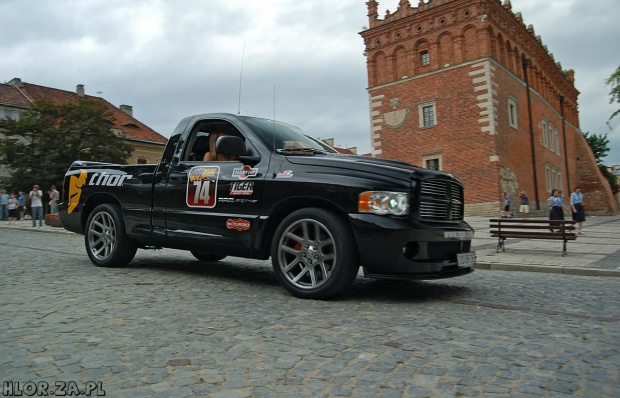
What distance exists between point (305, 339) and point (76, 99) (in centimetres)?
5608

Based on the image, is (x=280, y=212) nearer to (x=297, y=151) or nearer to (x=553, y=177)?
(x=297, y=151)

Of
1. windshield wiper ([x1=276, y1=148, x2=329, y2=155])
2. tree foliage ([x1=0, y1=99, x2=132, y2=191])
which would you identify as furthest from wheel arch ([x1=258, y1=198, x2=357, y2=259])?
tree foliage ([x1=0, y1=99, x2=132, y2=191])

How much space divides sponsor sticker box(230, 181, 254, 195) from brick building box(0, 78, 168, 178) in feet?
144

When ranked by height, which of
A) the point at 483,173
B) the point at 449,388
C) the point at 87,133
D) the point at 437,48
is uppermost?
the point at 437,48

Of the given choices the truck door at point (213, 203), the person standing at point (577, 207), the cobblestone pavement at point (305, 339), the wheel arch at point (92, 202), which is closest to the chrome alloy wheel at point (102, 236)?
the wheel arch at point (92, 202)

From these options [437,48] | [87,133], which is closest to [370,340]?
[437,48]

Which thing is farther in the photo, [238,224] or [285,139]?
[285,139]

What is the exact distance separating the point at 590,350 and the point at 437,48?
29.6m

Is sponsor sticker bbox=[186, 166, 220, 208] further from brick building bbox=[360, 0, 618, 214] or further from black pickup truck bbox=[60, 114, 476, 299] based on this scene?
brick building bbox=[360, 0, 618, 214]

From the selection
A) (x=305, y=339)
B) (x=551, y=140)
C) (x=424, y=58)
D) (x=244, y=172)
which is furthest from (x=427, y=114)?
(x=305, y=339)

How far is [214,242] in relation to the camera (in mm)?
5223

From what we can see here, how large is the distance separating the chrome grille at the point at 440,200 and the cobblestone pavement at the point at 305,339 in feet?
2.75

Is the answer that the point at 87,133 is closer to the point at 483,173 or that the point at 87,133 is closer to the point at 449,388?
the point at 483,173

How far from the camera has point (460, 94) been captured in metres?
29.3
